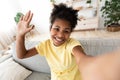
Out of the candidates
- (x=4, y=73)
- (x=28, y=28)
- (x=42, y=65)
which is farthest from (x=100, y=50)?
(x=4, y=73)

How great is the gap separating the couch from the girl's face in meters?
0.44

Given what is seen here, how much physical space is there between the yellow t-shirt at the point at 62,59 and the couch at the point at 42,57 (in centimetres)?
38

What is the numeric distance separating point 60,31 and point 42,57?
25.1 inches

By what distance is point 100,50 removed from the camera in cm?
131

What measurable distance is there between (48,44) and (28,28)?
25 centimetres

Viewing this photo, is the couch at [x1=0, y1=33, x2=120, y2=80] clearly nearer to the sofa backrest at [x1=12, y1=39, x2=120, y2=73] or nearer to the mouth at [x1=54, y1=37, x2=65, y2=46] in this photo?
the sofa backrest at [x1=12, y1=39, x2=120, y2=73]

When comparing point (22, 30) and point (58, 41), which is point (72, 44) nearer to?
point (58, 41)

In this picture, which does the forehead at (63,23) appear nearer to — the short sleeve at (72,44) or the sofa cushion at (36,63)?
the short sleeve at (72,44)

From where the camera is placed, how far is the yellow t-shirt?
97cm

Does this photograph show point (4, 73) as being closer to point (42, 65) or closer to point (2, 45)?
point (42, 65)

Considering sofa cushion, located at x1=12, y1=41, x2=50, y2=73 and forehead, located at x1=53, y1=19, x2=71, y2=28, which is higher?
forehead, located at x1=53, y1=19, x2=71, y2=28

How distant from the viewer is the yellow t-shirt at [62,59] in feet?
3.17

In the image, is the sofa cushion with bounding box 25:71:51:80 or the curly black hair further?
the sofa cushion with bounding box 25:71:51:80

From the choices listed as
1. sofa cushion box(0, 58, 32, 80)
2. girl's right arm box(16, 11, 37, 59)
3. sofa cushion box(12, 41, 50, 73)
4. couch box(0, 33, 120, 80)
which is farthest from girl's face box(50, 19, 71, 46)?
sofa cushion box(0, 58, 32, 80)
